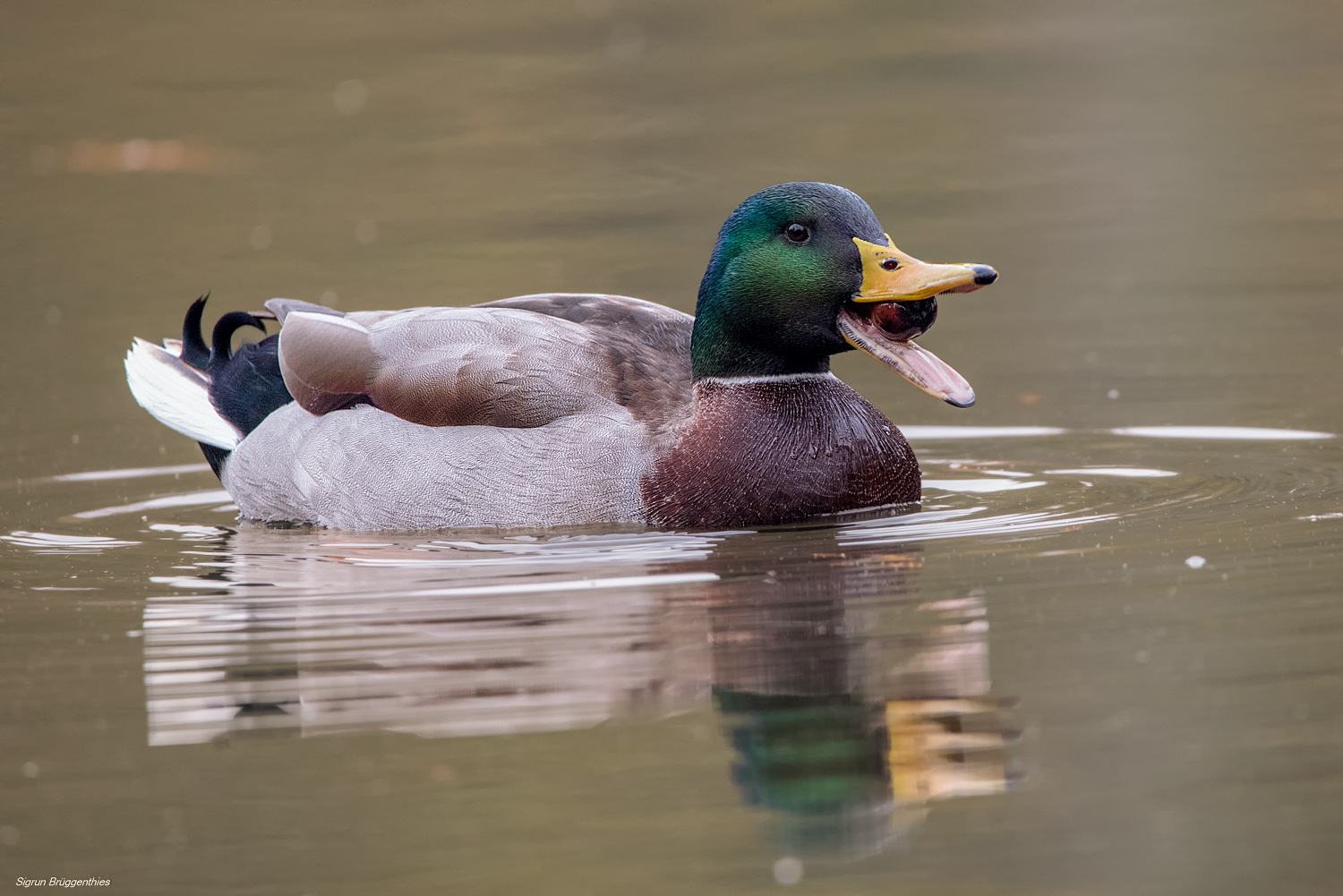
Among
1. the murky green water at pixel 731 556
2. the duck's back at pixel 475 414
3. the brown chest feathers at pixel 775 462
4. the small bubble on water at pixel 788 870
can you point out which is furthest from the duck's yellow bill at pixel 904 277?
the small bubble on water at pixel 788 870

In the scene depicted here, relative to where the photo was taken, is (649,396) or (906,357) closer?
(906,357)

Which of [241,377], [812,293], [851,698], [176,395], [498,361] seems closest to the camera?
[851,698]

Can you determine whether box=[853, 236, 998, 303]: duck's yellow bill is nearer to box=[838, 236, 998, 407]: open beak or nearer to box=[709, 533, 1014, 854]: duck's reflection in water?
box=[838, 236, 998, 407]: open beak

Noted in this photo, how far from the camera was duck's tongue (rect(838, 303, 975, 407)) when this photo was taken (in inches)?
300

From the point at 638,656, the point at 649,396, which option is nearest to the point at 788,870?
the point at 638,656

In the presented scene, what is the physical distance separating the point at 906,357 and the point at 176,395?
3795mm

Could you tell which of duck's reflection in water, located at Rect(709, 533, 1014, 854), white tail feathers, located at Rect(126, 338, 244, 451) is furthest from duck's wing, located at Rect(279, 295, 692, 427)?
duck's reflection in water, located at Rect(709, 533, 1014, 854)

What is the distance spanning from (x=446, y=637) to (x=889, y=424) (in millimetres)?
2642

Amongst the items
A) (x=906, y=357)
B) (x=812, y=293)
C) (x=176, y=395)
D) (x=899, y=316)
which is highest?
(x=812, y=293)

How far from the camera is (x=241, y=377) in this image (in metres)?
9.47

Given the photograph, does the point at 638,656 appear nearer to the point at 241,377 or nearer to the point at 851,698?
the point at 851,698

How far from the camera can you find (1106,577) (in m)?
6.70

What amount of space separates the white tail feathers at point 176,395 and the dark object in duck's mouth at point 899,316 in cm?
312

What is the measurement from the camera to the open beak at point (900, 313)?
24.6 ft
